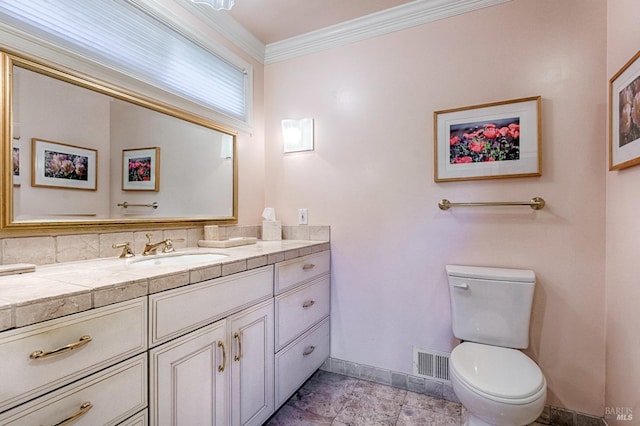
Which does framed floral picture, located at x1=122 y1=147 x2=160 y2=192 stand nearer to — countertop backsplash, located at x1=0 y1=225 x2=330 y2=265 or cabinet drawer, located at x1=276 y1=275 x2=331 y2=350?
countertop backsplash, located at x1=0 y1=225 x2=330 y2=265

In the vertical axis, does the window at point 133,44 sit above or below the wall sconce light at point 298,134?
above

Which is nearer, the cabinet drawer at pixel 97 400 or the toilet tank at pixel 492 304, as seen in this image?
the cabinet drawer at pixel 97 400

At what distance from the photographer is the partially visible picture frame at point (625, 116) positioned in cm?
124

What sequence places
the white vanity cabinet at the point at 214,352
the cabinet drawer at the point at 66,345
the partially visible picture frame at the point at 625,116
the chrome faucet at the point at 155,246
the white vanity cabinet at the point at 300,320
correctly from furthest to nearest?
the white vanity cabinet at the point at 300,320, the chrome faucet at the point at 155,246, the partially visible picture frame at the point at 625,116, the white vanity cabinet at the point at 214,352, the cabinet drawer at the point at 66,345

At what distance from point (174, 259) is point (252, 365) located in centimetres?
68

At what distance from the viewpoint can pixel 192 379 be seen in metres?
1.14

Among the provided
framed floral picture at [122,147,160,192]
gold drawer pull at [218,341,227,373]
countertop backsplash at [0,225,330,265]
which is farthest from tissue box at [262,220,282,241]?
gold drawer pull at [218,341,227,373]

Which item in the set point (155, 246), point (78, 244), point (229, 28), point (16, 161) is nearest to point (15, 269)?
point (78, 244)

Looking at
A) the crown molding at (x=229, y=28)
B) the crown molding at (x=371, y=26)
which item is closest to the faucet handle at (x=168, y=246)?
the crown molding at (x=229, y=28)

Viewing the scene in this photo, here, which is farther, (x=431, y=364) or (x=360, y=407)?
(x=431, y=364)

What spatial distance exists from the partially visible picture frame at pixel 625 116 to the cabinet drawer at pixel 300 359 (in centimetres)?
182

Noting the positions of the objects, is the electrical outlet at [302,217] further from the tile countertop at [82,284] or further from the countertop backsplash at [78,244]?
the tile countertop at [82,284]

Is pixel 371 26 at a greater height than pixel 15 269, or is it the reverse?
pixel 371 26

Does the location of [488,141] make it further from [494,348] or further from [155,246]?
[155,246]
